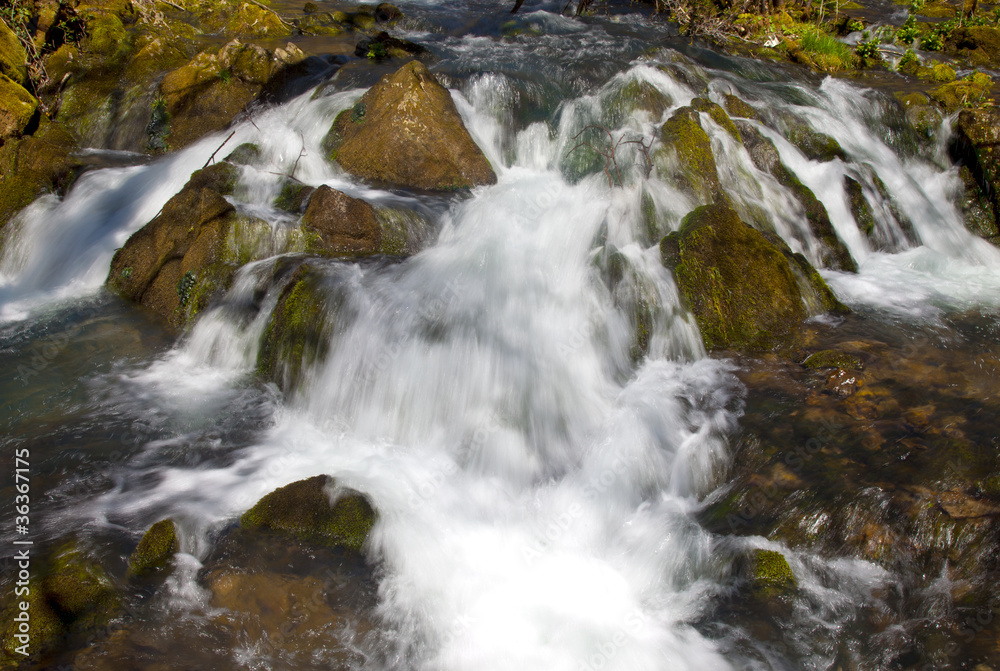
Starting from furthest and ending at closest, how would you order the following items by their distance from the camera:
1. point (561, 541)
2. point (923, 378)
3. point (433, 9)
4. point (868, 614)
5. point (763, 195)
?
1. point (433, 9)
2. point (763, 195)
3. point (923, 378)
4. point (561, 541)
5. point (868, 614)

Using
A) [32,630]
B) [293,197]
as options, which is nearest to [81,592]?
[32,630]

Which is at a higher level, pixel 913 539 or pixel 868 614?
A: pixel 913 539

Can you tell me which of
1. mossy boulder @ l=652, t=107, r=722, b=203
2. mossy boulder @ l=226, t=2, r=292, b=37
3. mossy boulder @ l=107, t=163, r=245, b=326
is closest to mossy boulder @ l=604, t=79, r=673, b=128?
mossy boulder @ l=652, t=107, r=722, b=203

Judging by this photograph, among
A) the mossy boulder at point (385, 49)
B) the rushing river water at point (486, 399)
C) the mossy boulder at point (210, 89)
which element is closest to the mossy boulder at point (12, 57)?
the mossy boulder at point (210, 89)

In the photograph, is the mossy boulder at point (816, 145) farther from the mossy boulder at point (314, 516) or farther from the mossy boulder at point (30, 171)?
the mossy boulder at point (30, 171)

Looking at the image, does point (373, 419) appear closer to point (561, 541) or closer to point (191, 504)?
point (191, 504)

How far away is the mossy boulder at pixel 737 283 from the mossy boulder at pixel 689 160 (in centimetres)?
108

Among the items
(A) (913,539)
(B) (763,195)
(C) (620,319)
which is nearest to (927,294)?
(B) (763,195)

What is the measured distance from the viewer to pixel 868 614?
11.3 feet

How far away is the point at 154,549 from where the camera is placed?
3.89 m

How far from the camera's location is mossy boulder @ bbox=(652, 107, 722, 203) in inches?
286

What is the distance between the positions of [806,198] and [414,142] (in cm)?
465

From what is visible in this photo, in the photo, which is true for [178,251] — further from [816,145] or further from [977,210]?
[977,210]

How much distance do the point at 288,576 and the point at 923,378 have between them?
4.73 m
